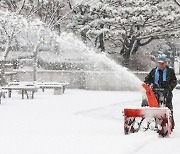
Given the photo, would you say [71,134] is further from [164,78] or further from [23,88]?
[23,88]

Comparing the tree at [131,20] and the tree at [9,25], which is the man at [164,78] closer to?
the tree at [9,25]

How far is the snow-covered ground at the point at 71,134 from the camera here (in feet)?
26.5

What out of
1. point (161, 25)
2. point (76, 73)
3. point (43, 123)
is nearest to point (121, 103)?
point (43, 123)

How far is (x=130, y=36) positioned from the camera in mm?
30594

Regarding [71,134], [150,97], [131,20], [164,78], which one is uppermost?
[131,20]

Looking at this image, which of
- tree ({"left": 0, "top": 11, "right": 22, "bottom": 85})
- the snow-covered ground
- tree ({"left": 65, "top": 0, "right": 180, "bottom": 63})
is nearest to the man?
the snow-covered ground

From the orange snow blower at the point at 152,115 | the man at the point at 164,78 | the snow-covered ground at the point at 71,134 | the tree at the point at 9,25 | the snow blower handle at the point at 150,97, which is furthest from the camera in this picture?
the tree at the point at 9,25

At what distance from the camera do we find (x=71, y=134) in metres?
9.74

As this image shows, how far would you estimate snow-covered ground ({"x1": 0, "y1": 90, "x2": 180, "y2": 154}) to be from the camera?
318 inches

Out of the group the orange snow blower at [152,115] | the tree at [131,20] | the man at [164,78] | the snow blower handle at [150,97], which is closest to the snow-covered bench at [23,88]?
the man at [164,78]

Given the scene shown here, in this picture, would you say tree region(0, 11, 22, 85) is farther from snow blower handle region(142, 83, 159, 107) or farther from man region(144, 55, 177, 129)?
snow blower handle region(142, 83, 159, 107)

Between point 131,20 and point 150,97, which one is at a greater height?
point 131,20

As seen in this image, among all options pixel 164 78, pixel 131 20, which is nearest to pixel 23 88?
pixel 164 78

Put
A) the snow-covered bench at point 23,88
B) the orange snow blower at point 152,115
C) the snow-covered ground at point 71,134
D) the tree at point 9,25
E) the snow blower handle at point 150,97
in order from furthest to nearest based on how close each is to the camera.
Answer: the tree at point 9,25 → the snow-covered bench at point 23,88 → the snow blower handle at point 150,97 → the orange snow blower at point 152,115 → the snow-covered ground at point 71,134
